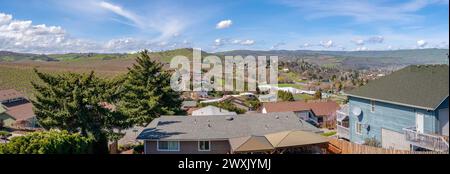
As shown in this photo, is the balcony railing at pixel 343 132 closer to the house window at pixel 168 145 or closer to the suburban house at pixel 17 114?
the house window at pixel 168 145

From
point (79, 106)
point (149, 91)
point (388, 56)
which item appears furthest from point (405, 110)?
point (388, 56)

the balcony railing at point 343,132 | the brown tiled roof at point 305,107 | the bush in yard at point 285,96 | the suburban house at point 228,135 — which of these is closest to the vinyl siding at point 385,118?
the balcony railing at point 343,132

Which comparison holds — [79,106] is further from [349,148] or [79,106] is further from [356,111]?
[356,111]

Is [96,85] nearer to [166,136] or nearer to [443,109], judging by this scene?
[166,136]

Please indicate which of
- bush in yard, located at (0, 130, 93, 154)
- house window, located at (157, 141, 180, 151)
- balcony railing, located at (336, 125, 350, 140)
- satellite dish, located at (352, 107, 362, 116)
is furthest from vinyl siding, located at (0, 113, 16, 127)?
satellite dish, located at (352, 107, 362, 116)

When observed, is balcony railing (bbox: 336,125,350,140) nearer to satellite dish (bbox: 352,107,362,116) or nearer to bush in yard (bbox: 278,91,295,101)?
satellite dish (bbox: 352,107,362,116)
